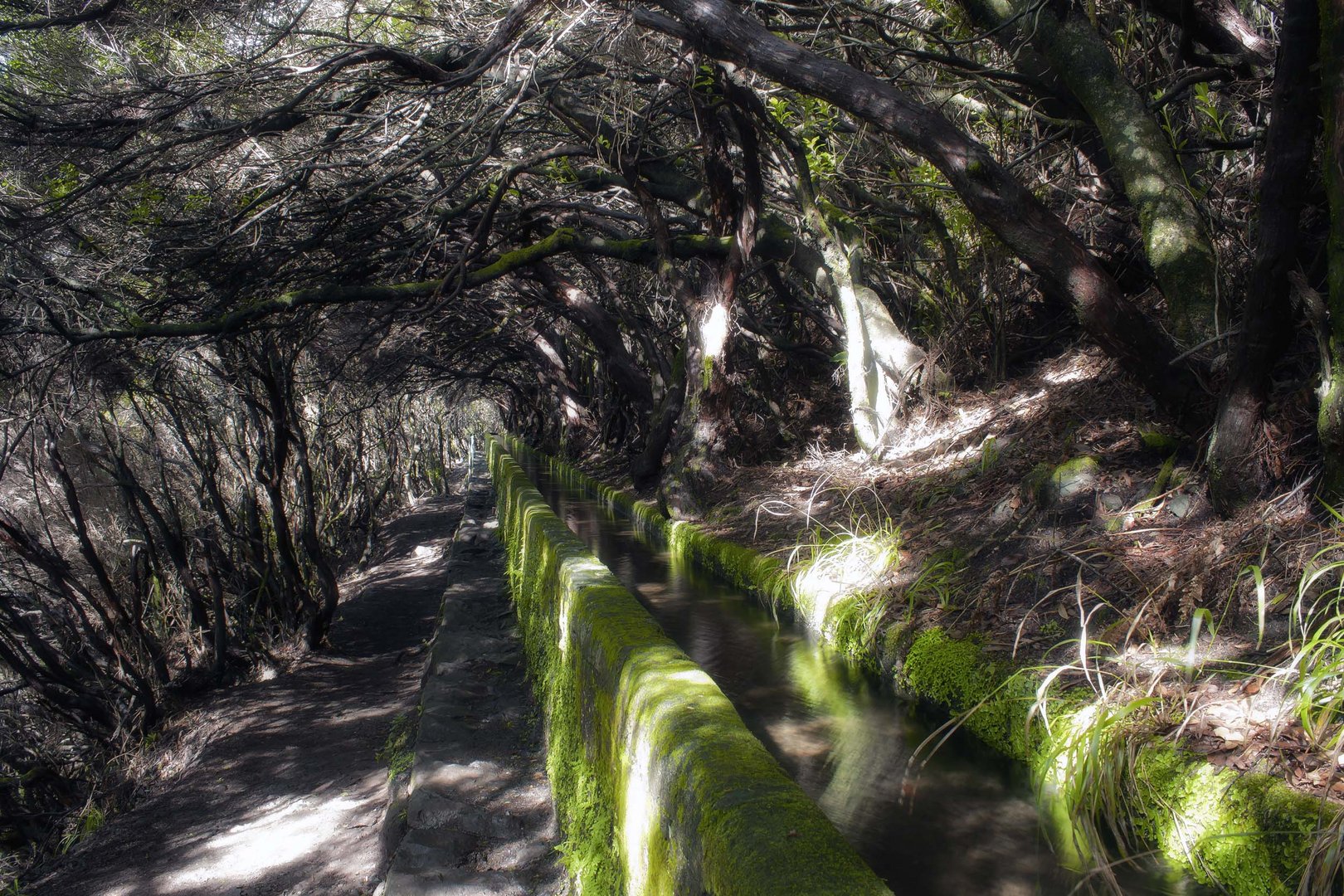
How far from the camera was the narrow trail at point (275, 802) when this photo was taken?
247 inches

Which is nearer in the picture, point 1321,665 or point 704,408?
point 1321,665

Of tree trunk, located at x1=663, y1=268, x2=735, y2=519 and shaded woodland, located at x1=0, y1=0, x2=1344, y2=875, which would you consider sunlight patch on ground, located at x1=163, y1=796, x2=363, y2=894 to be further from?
tree trunk, located at x1=663, y1=268, x2=735, y2=519

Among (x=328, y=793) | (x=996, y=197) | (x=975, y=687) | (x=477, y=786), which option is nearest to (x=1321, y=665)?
(x=975, y=687)

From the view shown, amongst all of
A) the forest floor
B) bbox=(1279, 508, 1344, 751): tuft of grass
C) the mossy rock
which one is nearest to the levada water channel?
the forest floor

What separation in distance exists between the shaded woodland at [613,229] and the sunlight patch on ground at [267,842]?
3241 mm

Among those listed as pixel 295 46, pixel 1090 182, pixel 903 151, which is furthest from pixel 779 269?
pixel 295 46

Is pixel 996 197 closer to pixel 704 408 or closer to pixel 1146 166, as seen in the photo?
pixel 1146 166

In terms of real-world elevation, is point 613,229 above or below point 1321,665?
above

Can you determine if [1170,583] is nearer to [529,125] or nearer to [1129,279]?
[1129,279]

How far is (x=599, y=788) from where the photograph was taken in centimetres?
410

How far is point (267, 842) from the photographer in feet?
22.2

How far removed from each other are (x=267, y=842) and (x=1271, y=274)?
7354 millimetres

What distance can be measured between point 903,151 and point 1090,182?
2.83m

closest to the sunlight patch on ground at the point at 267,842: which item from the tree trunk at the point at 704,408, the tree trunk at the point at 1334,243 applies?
the tree trunk at the point at 704,408
